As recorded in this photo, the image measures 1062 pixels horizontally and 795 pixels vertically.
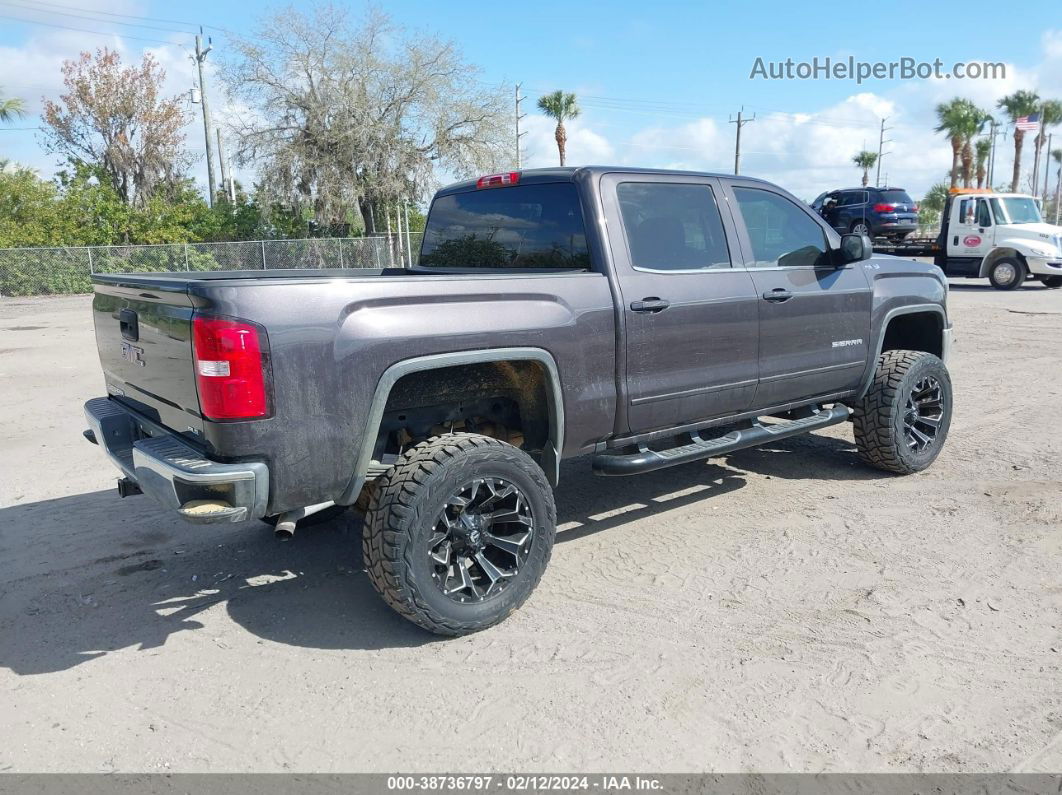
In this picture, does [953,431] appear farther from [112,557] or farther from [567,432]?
[112,557]

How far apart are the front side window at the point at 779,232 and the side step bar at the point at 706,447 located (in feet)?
3.18

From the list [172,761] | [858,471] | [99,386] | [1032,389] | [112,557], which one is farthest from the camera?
[99,386]

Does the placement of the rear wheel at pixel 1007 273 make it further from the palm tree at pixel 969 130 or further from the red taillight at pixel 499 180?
the palm tree at pixel 969 130

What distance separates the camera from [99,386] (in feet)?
30.4

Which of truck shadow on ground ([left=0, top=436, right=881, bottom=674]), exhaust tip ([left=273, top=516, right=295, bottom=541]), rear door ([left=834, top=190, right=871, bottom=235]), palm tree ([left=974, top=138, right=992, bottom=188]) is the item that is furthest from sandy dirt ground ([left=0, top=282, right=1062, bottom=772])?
palm tree ([left=974, top=138, right=992, bottom=188])

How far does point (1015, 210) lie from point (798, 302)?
18476mm

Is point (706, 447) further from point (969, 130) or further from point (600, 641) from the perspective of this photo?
point (969, 130)

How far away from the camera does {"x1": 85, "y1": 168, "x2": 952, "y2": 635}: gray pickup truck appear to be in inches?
121

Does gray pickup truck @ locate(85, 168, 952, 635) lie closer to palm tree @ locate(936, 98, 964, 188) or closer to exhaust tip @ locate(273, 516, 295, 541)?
exhaust tip @ locate(273, 516, 295, 541)

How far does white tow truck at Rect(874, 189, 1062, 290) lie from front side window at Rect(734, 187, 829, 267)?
1742 centimetres

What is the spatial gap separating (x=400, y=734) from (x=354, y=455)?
107 cm

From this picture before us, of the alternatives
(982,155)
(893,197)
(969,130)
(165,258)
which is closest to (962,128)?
(969,130)

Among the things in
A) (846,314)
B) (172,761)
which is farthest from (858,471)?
(172,761)

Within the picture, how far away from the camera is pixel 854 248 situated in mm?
5020
